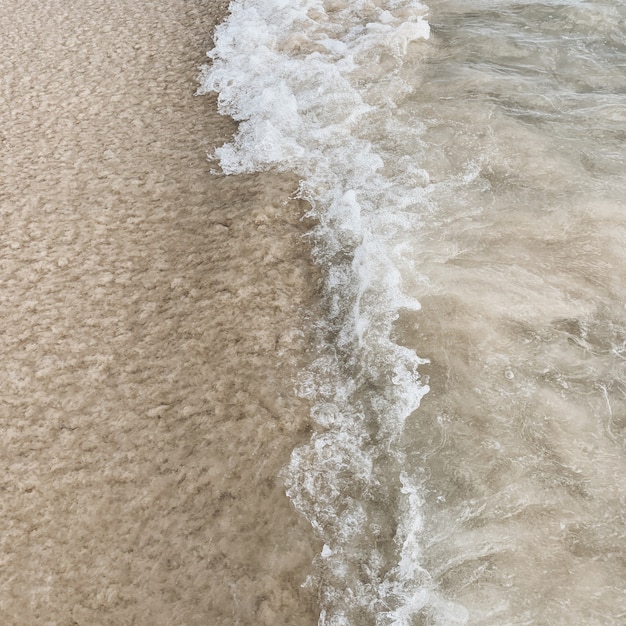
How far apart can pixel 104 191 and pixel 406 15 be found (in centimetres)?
302

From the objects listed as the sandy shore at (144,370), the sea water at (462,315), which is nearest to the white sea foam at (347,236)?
the sea water at (462,315)

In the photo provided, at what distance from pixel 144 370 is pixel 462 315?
1.42 m

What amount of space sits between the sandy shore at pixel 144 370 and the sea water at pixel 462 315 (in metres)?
0.16

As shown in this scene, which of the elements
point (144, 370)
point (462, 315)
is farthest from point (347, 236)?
point (144, 370)

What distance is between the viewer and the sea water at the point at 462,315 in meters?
1.74

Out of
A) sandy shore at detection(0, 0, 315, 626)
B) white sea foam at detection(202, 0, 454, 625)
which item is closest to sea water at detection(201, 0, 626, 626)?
white sea foam at detection(202, 0, 454, 625)

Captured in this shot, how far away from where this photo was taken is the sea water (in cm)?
174

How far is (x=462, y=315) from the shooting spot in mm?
2361

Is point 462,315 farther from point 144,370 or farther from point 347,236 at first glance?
point 144,370

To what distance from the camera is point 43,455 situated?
2.16 metres

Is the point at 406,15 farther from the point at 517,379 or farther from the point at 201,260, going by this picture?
the point at 517,379

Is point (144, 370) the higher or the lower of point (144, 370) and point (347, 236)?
the lower

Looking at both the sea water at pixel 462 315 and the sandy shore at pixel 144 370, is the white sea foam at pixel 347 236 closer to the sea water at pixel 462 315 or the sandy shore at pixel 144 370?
the sea water at pixel 462 315

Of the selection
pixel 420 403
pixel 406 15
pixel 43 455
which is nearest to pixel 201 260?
pixel 43 455
